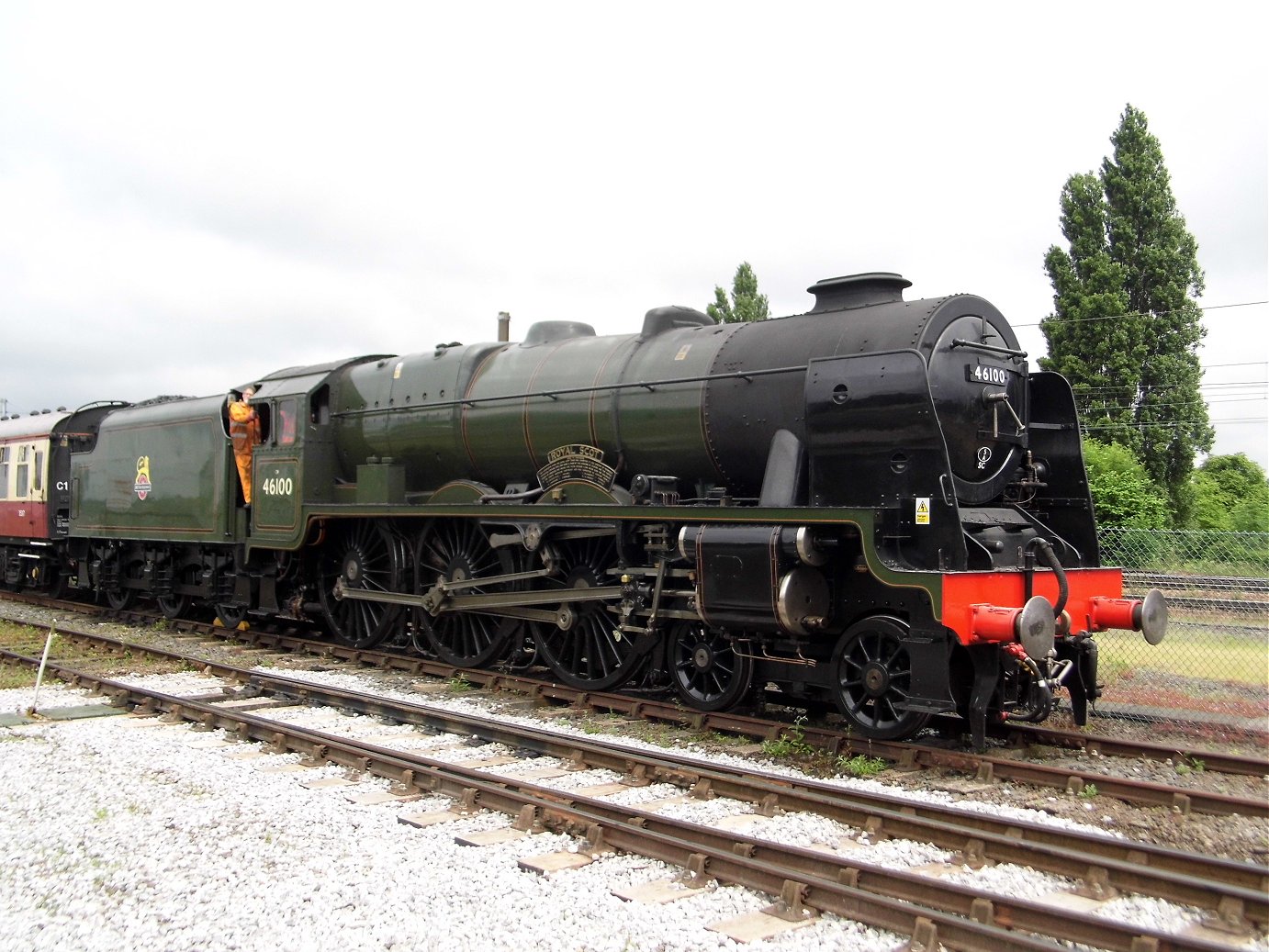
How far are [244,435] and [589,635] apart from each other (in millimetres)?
6434

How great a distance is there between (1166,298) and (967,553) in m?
23.0

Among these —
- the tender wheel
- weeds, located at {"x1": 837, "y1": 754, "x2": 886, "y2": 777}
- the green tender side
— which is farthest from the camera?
the tender wheel

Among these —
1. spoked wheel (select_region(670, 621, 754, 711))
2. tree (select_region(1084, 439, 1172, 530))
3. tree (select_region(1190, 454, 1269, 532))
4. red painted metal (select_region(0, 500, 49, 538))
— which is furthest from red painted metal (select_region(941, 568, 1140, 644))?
tree (select_region(1190, 454, 1269, 532))

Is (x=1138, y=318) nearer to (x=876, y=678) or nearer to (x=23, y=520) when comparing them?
(x=876, y=678)

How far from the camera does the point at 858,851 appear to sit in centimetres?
520

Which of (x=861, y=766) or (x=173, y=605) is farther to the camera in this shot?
(x=173, y=605)

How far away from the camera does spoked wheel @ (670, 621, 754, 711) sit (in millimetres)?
8141

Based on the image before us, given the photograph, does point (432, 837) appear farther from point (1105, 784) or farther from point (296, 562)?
point (296, 562)

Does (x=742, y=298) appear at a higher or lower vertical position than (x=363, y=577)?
higher

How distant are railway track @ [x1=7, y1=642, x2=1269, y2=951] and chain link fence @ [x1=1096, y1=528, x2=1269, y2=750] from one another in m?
3.77

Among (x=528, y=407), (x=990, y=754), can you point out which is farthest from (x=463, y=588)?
(x=990, y=754)

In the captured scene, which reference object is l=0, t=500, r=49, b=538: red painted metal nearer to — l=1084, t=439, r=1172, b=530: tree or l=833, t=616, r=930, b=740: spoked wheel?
l=833, t=616, r=930, b=740: spoked wheel

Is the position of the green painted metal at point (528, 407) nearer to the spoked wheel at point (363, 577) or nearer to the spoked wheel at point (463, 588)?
the spoked wheel at point (463, 588)

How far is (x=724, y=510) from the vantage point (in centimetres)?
775
